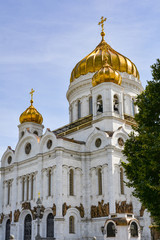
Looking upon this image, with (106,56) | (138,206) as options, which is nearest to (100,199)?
(138,206)

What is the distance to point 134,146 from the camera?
549 inches

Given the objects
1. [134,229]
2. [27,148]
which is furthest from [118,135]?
[27,148]

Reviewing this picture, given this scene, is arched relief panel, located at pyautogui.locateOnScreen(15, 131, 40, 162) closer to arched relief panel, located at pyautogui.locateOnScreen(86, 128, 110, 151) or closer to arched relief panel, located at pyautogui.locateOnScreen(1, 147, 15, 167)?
arched relief panel, located at pyautogui.locateOnScreen(1, 147, 15, 167)

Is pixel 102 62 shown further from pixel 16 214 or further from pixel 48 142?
pixel 16 214

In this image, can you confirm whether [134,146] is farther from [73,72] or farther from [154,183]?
[73,72]

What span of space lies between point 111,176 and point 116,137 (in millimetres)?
3369

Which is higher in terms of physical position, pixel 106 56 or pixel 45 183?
pixel 106 56

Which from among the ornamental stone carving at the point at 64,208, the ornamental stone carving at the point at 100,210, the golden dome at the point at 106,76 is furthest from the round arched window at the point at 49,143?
the golden dome at the point at 106,76

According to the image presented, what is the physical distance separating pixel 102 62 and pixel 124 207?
14556 mm

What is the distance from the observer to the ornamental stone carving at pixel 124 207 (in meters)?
23.8

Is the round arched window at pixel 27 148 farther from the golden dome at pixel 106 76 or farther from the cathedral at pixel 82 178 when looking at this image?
the golden dome at pixel 106 76

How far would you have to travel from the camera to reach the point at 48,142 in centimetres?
2736

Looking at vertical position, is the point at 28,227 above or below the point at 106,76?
below

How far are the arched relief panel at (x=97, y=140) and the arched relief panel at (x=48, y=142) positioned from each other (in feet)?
9.42
